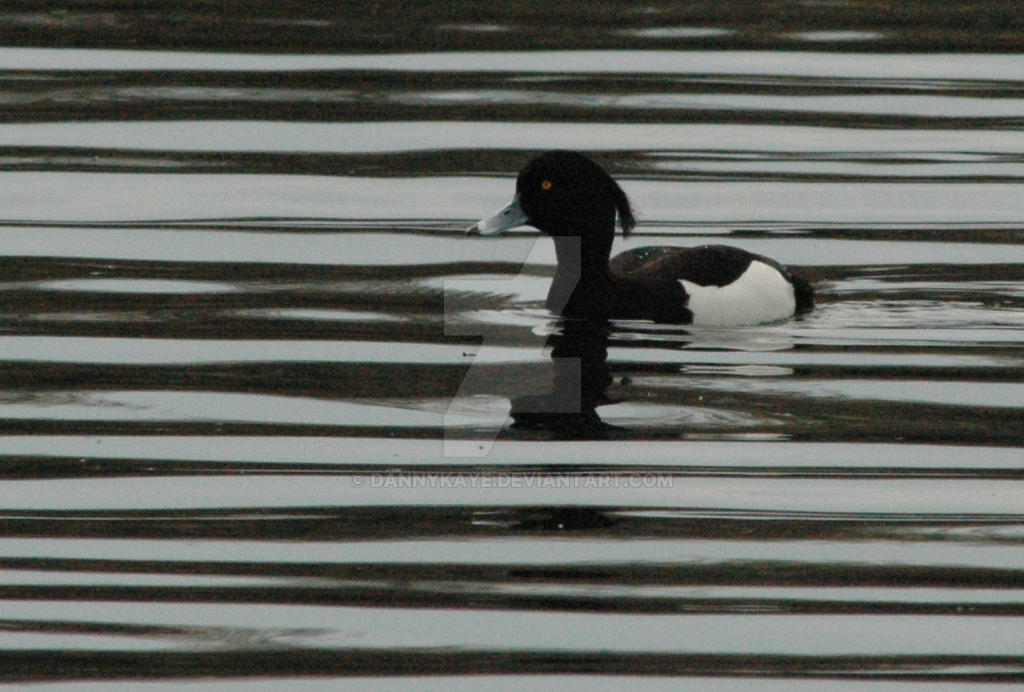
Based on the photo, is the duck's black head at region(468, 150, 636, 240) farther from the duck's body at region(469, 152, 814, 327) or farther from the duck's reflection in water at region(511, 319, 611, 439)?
the duck's reflection in water at region(511, 319, 611, 439)

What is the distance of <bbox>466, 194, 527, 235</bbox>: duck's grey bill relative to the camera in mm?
8492

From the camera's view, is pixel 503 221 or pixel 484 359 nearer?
pixel 484 359

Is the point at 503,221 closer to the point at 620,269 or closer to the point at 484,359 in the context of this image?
the point at 620,269

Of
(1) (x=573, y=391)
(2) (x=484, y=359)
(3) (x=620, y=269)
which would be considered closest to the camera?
(1) (x=573, y=391)

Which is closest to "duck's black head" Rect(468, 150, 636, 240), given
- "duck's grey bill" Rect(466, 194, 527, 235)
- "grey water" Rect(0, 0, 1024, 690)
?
"duck's grey bill" Rect(466, 194, 527, 235)

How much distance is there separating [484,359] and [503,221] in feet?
4.05

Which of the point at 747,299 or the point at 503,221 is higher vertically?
the point at 503,221

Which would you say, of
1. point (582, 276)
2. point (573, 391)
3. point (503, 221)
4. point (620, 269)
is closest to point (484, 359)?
point (573, 391)

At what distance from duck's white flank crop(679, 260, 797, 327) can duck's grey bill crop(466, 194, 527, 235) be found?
80 centimetres

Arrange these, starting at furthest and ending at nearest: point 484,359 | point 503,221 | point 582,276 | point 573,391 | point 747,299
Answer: point 503,221 → point 582,276 → point 747,299 → point 484,359 → point 573,391

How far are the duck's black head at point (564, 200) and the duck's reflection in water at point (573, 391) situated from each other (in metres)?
0.59

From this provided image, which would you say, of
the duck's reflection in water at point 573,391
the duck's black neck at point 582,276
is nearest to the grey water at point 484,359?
the duck's reflection in water at point 573,391

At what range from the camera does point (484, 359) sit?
7.41 m

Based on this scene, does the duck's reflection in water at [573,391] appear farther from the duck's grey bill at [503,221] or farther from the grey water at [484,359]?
the duck's grey bill at [503,221]
